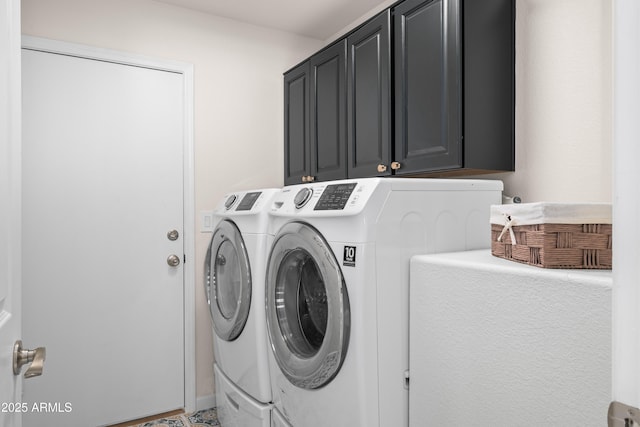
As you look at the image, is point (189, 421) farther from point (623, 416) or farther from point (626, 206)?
point (626, 206)

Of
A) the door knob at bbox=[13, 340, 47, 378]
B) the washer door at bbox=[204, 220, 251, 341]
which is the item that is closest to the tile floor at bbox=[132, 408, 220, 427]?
the washer door at bbox=[204, 220, 251, 341]

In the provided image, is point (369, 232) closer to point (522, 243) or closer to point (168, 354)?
point (522, 243)

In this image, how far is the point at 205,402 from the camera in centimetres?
251

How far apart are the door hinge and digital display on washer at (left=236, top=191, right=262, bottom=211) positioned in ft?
5.35

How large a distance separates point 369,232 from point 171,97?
1.77m

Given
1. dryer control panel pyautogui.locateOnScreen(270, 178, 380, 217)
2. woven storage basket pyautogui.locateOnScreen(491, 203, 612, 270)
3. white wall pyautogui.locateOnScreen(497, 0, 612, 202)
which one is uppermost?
white wall pyautogui.locateOnScreen(497, 0, 612, 202)

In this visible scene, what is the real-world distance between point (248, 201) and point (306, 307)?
2.10ft

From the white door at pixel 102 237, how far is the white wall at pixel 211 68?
126 mm

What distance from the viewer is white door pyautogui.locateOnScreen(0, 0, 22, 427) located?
731 millimetres

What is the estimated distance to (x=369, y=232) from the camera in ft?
4.15

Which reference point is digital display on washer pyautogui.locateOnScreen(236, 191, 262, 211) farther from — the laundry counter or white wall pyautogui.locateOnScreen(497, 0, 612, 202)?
white wall pyautogui.locateOnScreen(497, 0, 612, 202)

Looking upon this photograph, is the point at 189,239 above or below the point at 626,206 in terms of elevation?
below

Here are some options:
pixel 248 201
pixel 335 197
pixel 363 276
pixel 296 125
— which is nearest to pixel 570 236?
pixel 363 276

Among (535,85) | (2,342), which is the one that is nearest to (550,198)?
(535,85)
